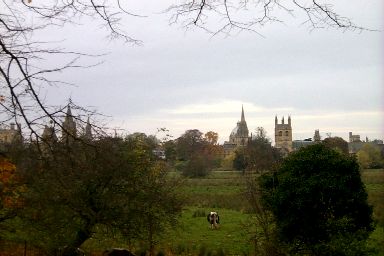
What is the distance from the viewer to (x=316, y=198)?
44.2 ft

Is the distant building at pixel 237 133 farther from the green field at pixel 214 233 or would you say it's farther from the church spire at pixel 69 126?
the church spire at pixel 69 126

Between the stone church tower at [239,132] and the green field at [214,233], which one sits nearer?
the green field at [214,233]

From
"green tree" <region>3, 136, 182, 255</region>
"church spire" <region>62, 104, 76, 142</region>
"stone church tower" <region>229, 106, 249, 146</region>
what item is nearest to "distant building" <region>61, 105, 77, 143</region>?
"church spire" <region>62, 104, 76, 142</region>

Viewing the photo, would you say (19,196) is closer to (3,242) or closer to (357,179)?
(3,242)

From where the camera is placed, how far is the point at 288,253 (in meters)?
13.2

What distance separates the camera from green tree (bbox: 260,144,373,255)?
13188 millimetres

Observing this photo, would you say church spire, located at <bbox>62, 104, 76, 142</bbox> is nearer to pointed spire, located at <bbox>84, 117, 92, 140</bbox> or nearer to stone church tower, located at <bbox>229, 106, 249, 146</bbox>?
pointed spire, located at <bbox>84, 117, 92, 140</bbox>

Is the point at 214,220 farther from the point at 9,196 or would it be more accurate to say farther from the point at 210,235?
the point at 9,196

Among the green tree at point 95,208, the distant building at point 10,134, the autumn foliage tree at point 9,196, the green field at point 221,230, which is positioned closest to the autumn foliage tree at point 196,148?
the green field at point 221,230

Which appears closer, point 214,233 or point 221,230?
point 214,233

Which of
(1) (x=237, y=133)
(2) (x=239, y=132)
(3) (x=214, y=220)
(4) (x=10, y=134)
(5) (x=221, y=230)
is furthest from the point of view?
(1) (x=237, y=133)

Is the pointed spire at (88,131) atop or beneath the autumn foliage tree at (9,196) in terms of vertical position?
atop

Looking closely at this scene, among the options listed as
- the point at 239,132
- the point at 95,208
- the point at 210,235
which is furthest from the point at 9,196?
the point at 239,132

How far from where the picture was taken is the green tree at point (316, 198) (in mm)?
13188
